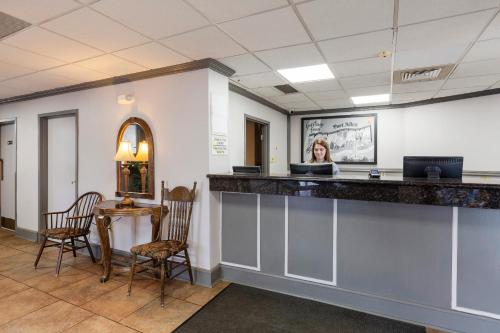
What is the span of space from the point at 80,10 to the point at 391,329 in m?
3.47

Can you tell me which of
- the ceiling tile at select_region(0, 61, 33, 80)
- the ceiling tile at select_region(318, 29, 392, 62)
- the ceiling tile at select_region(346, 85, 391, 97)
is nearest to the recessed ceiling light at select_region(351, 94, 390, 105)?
the ceiling tile at select_region(346, 85, 391, 97)

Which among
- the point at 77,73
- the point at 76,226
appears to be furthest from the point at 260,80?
the point at 76,226

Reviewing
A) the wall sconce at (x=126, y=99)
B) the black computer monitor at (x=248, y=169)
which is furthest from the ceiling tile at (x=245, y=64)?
the wall sconce at (x=126, y=99)

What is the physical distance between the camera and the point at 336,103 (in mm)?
5539

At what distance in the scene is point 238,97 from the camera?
4.45 metres

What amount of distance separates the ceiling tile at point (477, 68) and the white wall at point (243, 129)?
283 centimetres

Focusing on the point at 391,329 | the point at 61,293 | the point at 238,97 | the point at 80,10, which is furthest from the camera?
the point at 238,97

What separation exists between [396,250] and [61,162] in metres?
4.93

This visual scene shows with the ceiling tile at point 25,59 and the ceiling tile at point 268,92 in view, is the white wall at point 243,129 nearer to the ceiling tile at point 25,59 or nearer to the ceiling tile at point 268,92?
the ceiling tile at point 268,92

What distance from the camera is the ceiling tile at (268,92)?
4.45 meters

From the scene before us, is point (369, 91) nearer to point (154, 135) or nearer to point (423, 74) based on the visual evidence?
point (423, 74)

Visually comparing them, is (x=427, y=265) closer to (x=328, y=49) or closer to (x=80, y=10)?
(x=328, y=49)

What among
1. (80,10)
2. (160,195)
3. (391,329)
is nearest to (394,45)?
(391,329)

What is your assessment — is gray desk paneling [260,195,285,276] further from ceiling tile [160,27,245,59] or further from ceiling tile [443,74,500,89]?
ceiling tile [443,74,500,89]
